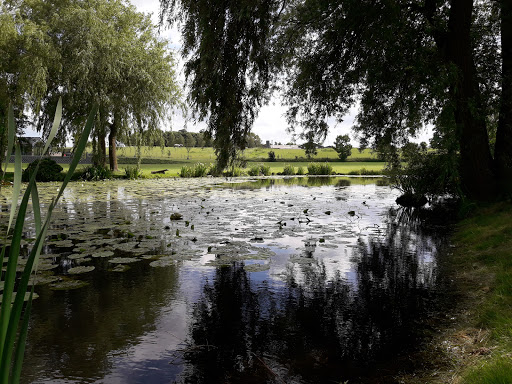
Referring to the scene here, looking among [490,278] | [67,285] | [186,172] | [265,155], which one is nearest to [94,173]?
[186,172]

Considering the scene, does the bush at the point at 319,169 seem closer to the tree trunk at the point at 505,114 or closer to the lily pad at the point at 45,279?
the tree trunk at the point at 505,114

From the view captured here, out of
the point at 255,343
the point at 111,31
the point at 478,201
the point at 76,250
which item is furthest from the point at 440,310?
the point at 111,31

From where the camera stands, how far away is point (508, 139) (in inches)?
303

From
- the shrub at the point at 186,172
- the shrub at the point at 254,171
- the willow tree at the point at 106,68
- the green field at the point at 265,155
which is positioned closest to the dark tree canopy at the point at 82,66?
the willow tree at the point at 106,68

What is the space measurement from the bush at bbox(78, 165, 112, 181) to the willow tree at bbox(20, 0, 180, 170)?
27.6 inches

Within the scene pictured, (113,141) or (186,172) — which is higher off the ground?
(113,141)

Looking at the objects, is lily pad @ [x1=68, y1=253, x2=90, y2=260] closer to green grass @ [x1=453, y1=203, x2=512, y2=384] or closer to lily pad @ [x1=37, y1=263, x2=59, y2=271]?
lily pad @ [x1=37, y1=263, x2=59, y2=271]

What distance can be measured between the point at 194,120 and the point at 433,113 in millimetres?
5793

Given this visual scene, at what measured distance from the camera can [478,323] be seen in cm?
282

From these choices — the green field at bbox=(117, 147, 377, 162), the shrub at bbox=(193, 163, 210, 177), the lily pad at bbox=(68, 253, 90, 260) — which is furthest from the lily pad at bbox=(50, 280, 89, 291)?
the green field at bbox=(117, 147, 377, 162)

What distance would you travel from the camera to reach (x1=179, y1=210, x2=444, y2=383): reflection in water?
229 cm

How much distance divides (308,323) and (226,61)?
4.48 meters

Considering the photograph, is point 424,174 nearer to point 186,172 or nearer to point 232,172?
point 232,172

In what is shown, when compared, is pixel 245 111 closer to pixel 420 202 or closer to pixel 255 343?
pixel 255 343
